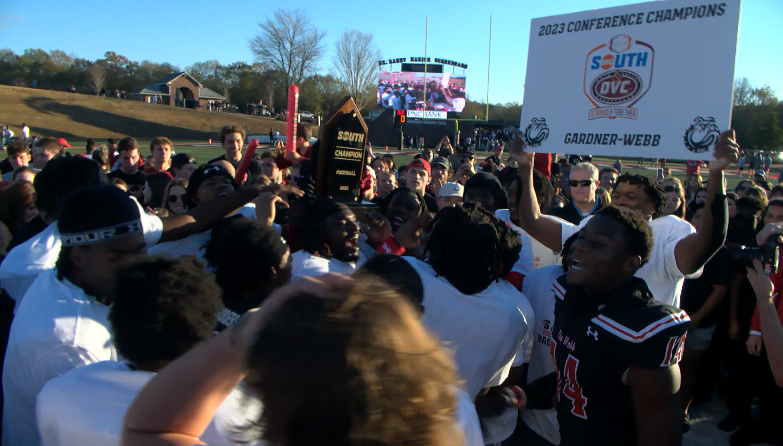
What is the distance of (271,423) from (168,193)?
4141 mm

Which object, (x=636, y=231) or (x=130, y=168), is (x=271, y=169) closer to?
(x=130, y=168)

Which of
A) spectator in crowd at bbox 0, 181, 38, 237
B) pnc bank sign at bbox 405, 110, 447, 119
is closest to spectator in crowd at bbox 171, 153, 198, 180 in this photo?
spectator in crowd at bbox 0, 181, 38, 237

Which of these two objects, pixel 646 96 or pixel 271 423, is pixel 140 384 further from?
pixel 646 96

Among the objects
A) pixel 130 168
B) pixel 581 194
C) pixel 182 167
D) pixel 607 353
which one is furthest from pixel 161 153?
pixel 607 353

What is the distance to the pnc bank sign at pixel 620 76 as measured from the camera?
11.6ft

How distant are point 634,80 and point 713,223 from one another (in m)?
1.41

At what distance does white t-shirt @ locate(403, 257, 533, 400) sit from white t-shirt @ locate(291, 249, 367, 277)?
0.82 meters

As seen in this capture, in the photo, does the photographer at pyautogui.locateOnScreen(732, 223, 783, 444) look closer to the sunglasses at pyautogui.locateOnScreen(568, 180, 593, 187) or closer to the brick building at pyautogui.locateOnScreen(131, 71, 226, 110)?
the sunglasses at pyautogui.locateOnScreen(568, 180, 593, 187)

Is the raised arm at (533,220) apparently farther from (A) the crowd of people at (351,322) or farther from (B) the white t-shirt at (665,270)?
(B) the white t-shirt at (665,270)

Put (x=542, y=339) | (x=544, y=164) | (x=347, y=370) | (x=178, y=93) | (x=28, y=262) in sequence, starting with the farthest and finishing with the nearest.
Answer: (x=178, y=93), (x=544, y=164), (x=542, y=339), (x=28, y=262), (x=347, y=370)

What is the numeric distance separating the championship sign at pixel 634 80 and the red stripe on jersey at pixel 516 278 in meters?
1.11

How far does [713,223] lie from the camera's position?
256cm

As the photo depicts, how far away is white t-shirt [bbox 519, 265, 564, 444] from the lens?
8.48 feet

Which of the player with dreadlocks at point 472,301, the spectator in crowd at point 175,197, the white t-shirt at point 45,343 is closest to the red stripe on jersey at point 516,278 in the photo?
the player with dreadlocks at point 472,301
